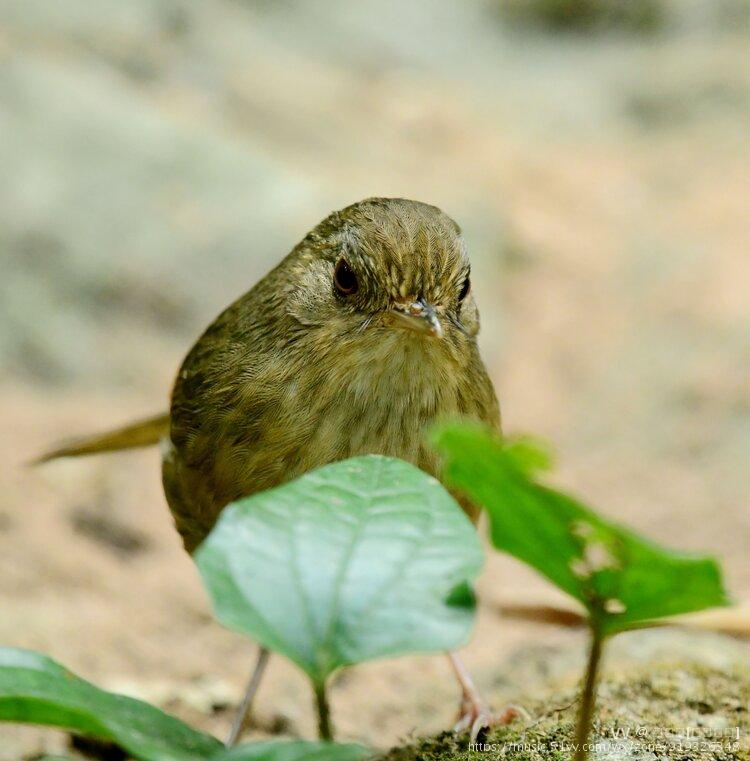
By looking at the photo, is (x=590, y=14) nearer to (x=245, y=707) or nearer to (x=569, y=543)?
(x=245, y=707)

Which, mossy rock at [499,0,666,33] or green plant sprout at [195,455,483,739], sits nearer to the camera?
green plant sprout at [195,455,483,739]

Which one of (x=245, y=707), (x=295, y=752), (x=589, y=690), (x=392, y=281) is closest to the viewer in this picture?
(x=295, y=752)

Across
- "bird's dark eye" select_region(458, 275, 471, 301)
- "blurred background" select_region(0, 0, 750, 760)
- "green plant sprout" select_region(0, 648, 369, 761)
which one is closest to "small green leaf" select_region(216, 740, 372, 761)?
"green plant sprout" select_region(0, 648, 369, 761)

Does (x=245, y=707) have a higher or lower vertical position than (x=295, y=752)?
higher

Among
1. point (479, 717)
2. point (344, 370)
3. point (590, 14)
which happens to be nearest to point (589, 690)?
point (479, 717)

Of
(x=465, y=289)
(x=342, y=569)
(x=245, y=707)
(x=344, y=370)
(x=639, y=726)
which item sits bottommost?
(x=342, y=569)

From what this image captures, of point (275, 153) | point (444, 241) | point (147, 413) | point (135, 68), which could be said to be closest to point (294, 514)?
point (444, 241)

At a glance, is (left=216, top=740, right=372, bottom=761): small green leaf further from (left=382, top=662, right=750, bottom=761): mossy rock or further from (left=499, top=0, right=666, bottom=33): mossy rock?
(left=499, top=0, right=666, bottom=33): mossy rock
